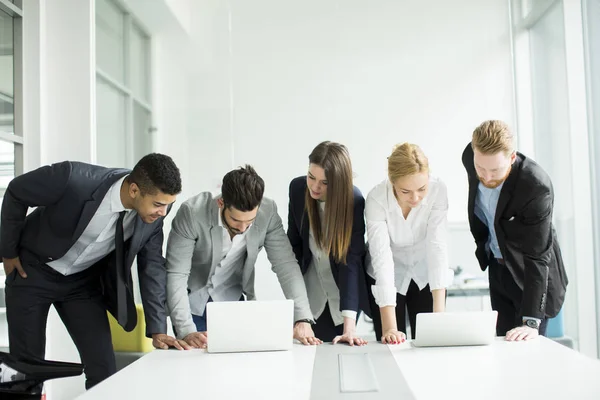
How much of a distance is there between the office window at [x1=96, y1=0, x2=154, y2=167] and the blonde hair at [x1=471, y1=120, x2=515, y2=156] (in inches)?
95.2

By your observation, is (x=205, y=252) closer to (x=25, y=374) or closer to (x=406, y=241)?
(x=406, y=241)

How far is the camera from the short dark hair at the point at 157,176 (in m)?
2.27

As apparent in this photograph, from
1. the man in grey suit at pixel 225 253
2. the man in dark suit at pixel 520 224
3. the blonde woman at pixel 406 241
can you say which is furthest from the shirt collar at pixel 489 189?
the man in grey suit at pixel 225 253

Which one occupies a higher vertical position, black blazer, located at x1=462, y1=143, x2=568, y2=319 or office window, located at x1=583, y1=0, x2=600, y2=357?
office window, located at x1=583, y1=0, x2=600, y2=357

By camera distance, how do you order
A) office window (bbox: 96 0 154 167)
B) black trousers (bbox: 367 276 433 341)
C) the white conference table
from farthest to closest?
office window (bbox: 96 0 154 167)
black trousers (bbox: 367 276 433 341)
the white conference table

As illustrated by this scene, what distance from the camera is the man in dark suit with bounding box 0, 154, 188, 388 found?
2352mm

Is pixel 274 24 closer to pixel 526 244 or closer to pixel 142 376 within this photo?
pixel 526 244

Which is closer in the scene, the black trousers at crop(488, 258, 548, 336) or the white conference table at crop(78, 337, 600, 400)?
the white conference table at crop(78, 337, 600, 400)

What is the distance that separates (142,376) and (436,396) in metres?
0.87

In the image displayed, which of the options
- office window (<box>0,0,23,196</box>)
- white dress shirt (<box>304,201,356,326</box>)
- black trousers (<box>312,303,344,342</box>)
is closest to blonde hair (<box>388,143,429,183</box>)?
white dress shirt (<box>304,201,356,326</box>)

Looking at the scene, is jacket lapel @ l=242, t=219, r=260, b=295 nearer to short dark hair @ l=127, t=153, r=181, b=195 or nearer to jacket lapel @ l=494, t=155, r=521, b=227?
short dark hair @ l=127, t=153, r=181, b=195

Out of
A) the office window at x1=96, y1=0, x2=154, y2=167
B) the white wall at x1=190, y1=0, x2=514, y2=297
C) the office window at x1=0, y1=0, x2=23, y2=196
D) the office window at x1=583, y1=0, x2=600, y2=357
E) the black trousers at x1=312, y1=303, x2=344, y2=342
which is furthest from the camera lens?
the white wall at x1=190, y1=0, x2=514, y2=297

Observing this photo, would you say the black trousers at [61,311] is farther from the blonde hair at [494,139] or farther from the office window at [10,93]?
the blonde hair at [494,139]

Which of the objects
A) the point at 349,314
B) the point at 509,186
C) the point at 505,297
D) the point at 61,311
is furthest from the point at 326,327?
the point at 61,311
